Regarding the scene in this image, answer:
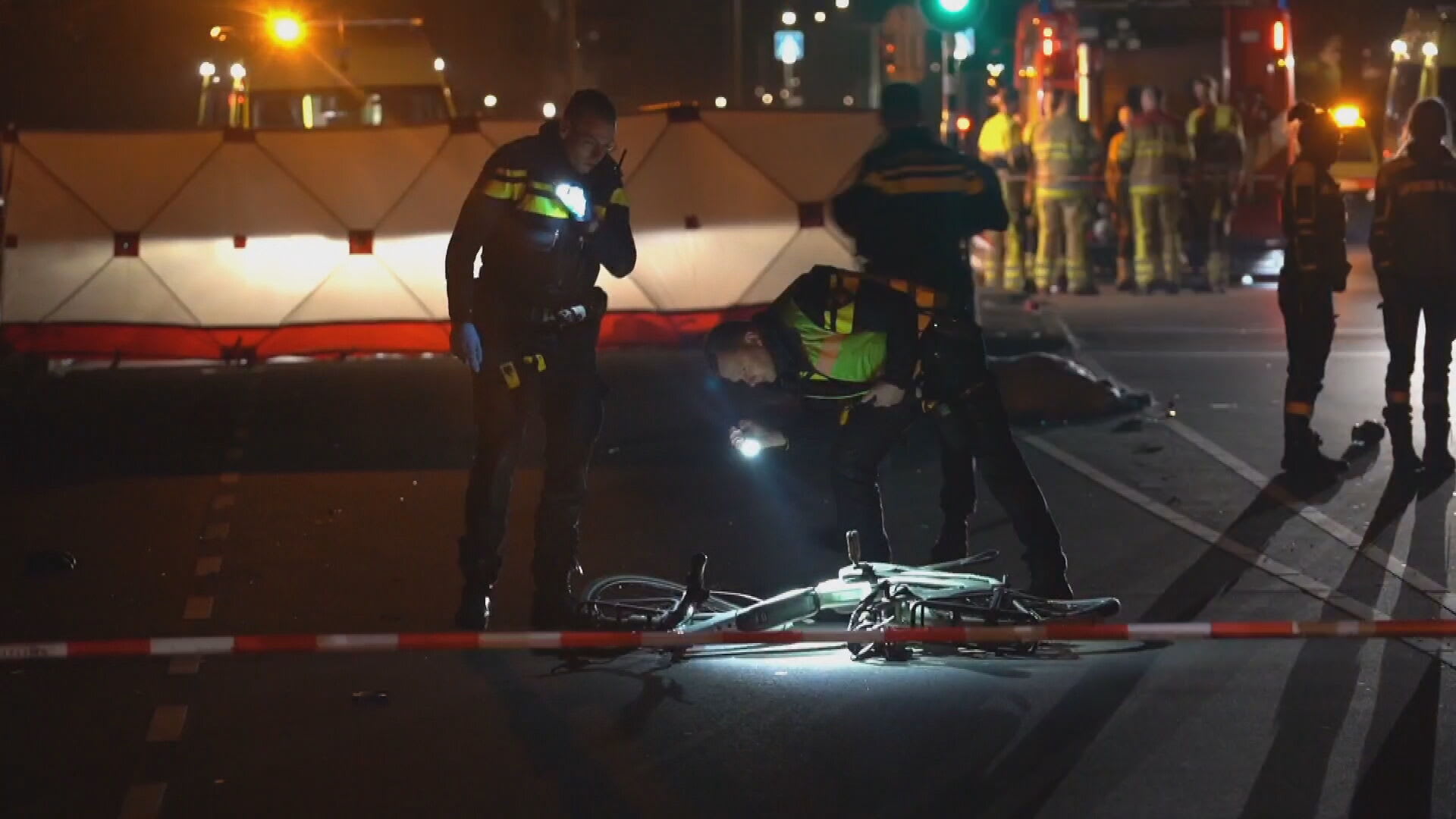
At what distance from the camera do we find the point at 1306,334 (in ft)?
33.8

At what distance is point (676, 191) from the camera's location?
15.4m

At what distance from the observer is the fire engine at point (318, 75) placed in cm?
2488

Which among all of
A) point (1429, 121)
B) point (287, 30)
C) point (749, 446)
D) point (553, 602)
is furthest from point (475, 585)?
point (287, 30)

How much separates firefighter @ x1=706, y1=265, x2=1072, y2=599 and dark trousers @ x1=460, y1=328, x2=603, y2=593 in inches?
26.3

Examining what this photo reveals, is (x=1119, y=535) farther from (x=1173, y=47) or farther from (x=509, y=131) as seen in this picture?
(x=1173, y=47)

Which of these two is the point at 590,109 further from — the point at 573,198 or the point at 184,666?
the point at 184,666

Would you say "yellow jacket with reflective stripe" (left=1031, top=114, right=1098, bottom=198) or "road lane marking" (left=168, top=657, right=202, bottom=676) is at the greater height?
"yellow jacket with reflective stripe" (left=1031, top=114, right=1098, bottom=198)

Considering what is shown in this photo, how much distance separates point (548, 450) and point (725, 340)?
3.13 feet

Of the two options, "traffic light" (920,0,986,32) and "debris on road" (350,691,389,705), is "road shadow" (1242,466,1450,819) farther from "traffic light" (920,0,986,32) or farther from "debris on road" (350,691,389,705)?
"traffic light" (920,0,986,32)

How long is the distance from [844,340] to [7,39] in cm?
2609

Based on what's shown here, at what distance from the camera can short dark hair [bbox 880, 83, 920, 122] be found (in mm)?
8484

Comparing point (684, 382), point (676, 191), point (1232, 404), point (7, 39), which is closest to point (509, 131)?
point (676, 191)

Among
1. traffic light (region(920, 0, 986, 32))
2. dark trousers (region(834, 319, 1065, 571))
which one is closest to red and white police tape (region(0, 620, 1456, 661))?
dark trousers (region(834, 319, 1065, 571))

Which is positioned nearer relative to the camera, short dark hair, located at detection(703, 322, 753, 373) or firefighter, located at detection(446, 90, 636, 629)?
short dark hair, located at detection(703, 322, 753, 373)
